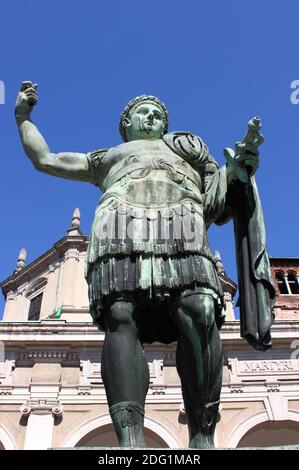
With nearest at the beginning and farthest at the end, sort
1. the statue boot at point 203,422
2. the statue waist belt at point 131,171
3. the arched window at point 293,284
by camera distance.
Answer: the statue boot at point 203,422 → the statue waist belt at point 131,171 → the arched window at point 293,284

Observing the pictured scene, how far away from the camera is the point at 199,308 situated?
3416mm

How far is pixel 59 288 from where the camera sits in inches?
972

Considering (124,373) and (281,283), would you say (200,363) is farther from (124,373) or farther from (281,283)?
(281,283)

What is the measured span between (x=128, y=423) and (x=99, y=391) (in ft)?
51.2

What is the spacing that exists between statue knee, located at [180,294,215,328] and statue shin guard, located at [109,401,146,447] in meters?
0.56

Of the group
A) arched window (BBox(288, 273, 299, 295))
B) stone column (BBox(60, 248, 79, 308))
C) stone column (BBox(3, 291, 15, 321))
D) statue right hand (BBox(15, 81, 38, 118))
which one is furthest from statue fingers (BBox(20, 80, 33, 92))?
arched window (BBox(288, 273, 299, 295))

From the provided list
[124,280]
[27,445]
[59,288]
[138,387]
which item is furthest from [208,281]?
[59,288]

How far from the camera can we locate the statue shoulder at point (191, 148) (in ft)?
14.4

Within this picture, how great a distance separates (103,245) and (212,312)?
30.5 inches

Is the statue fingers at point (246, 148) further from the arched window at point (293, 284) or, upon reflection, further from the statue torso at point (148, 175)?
the arched window at point (293, 284)

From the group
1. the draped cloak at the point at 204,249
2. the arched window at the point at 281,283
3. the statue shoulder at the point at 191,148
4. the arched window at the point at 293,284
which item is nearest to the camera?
the draped cloak at the point at 204,249

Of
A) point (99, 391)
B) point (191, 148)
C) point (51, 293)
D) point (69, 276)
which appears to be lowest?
point (191, 148)

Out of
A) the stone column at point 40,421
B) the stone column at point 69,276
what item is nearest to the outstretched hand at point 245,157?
the stone column at point 40,421

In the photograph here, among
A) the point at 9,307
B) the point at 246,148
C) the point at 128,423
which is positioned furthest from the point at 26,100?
the point at 9,307
